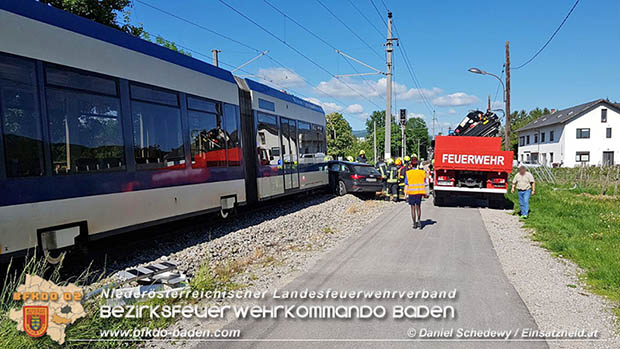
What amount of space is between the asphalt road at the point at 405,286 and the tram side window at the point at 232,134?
11.6ft

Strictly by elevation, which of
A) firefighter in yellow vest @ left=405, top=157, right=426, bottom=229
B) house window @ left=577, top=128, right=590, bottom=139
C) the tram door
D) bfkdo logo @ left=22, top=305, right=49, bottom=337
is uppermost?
house window @ left=577, top=128, right=590, bottom=139

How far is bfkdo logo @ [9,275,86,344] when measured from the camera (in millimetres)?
3629

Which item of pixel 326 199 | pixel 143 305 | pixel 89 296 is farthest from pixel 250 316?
pixel 326 199

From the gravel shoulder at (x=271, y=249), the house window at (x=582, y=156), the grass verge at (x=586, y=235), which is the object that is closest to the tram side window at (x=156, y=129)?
the gravel shoulder at (x=271, y=249)

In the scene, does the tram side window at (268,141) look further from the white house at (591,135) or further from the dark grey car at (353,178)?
the white house at (591,135)

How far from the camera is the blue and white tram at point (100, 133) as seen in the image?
502 centimetres

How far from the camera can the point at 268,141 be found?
1213 cm

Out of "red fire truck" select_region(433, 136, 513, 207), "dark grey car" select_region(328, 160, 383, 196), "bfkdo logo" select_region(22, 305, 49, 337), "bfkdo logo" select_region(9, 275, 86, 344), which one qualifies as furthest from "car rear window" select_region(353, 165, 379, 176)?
"bfkdo logo" select_region(22, 305, 49, 337)

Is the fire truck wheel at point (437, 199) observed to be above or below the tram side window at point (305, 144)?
below

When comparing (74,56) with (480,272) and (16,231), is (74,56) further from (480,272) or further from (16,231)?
(480,272)

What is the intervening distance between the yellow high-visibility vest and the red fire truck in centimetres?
441

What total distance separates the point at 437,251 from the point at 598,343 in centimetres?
372

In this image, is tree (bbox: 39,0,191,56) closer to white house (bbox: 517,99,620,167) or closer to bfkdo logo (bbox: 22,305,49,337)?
bfkdo logo (bbox: 22,305,49,337)

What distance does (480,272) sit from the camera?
622cm
